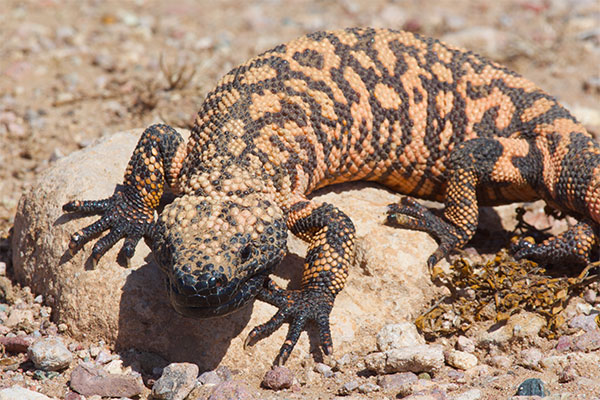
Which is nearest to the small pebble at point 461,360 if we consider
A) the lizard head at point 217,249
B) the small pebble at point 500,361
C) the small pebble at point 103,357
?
the small pebble at point 500,361

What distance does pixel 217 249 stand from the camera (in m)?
3.05

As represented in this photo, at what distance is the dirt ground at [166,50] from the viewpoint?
18.6ft

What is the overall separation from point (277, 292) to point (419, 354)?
82cm

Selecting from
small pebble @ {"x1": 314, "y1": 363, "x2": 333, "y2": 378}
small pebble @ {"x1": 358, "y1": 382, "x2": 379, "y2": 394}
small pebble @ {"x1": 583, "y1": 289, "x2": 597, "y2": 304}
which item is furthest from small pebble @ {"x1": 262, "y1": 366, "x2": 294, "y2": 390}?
small pebble @ {"x1": 583, "y1": 289, "x2": 597, "y2": 304}

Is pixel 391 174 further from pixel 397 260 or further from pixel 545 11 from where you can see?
pixel 545 11

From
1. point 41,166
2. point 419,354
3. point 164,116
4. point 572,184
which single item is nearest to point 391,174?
point 572,184

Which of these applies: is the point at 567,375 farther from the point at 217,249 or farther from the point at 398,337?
the point at 217,249

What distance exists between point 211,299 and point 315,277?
883 mm

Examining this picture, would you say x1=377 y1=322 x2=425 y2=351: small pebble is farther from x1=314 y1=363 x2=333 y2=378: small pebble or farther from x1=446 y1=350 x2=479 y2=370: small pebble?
x1=314 y1=363 x2=333 y2=378: small pebble

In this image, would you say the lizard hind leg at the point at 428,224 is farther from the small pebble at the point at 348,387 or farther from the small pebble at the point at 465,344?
the small pebble at the point at 348,387

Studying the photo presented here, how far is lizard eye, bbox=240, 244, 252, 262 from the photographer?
311 cm

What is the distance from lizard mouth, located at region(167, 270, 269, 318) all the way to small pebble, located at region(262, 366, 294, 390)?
16.4 inches

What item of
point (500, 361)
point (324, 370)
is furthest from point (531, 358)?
point (324, 370)

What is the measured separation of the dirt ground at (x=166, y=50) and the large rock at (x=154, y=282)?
70 centimetres
